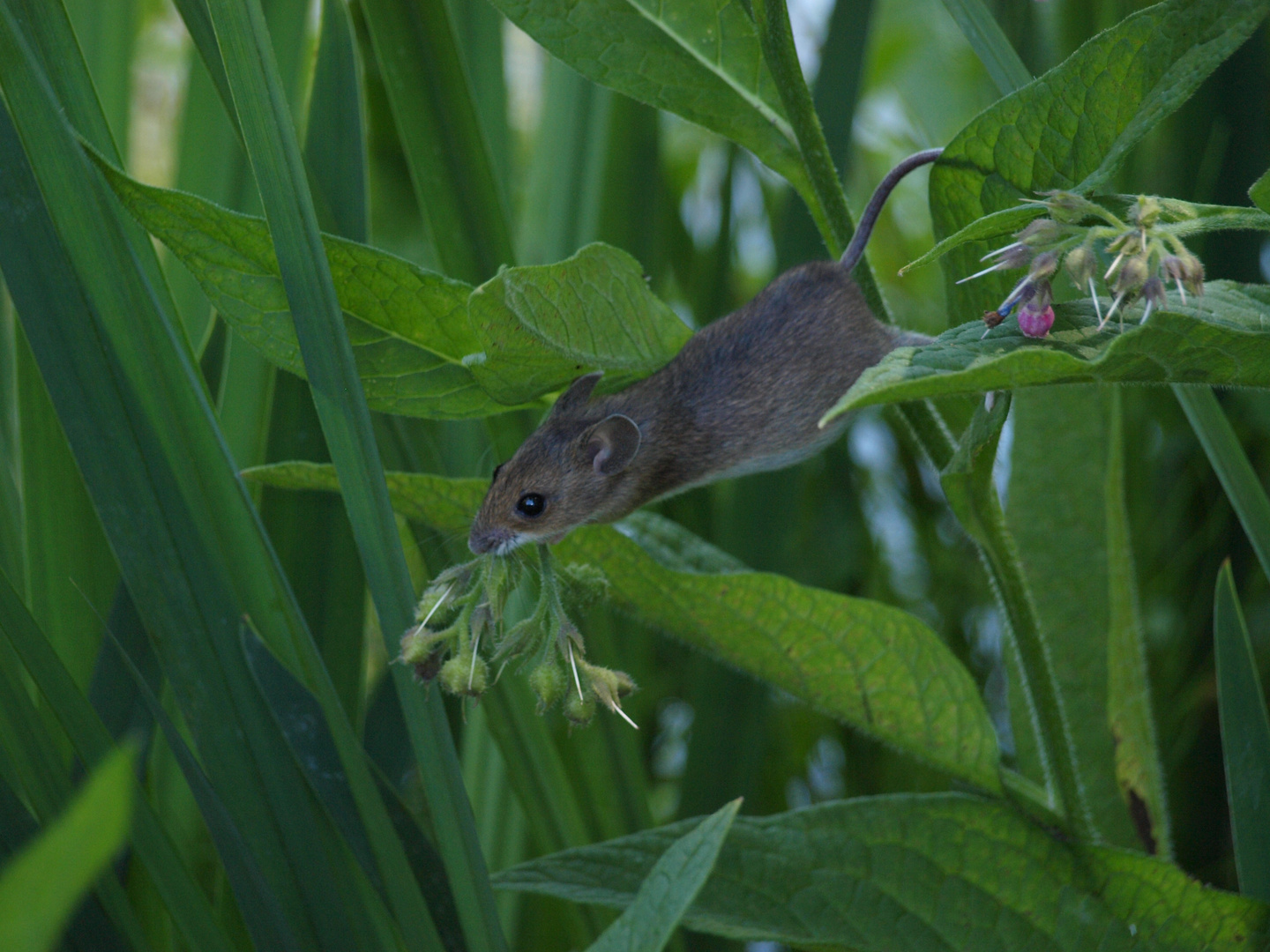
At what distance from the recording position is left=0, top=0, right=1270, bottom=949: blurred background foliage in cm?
84

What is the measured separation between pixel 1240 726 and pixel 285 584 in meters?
0.59

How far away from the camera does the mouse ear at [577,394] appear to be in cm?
76

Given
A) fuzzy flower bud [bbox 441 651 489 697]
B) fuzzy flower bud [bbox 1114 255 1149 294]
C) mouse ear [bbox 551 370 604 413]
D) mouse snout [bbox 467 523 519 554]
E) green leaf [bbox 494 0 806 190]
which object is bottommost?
fuzzy flower bud [bbox 441 651 489 697]

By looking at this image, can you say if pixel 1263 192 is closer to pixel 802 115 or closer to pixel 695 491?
pixel 802 115

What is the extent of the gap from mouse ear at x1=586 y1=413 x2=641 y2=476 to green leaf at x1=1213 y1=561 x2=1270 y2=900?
42cm

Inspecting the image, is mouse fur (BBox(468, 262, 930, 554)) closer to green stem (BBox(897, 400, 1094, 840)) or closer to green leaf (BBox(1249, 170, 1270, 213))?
green stem (BBox(897, 400, 1094, 840))

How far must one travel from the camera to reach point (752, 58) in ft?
2.26

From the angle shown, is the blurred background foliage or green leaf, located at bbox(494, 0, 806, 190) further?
the blurred background foliage

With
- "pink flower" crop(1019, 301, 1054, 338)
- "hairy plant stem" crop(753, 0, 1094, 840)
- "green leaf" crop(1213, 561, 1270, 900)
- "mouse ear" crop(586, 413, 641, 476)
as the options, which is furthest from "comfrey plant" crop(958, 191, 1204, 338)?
"mouse ear" crop(586, 413, 641, 476)

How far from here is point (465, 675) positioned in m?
0.55

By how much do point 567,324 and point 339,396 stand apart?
12 cm

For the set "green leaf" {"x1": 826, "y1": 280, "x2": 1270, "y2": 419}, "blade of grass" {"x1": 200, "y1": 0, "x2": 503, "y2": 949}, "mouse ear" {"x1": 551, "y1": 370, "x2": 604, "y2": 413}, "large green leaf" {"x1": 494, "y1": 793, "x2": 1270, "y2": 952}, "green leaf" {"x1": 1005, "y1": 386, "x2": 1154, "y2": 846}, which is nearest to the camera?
"green leaf" {"x1": 826, "y1": 280, "x2": 1270, "y2": 419}

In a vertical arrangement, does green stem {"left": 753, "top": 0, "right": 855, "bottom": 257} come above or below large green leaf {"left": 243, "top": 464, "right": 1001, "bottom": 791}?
above

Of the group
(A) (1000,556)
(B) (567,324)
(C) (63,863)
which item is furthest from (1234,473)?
(C) (63,863)
